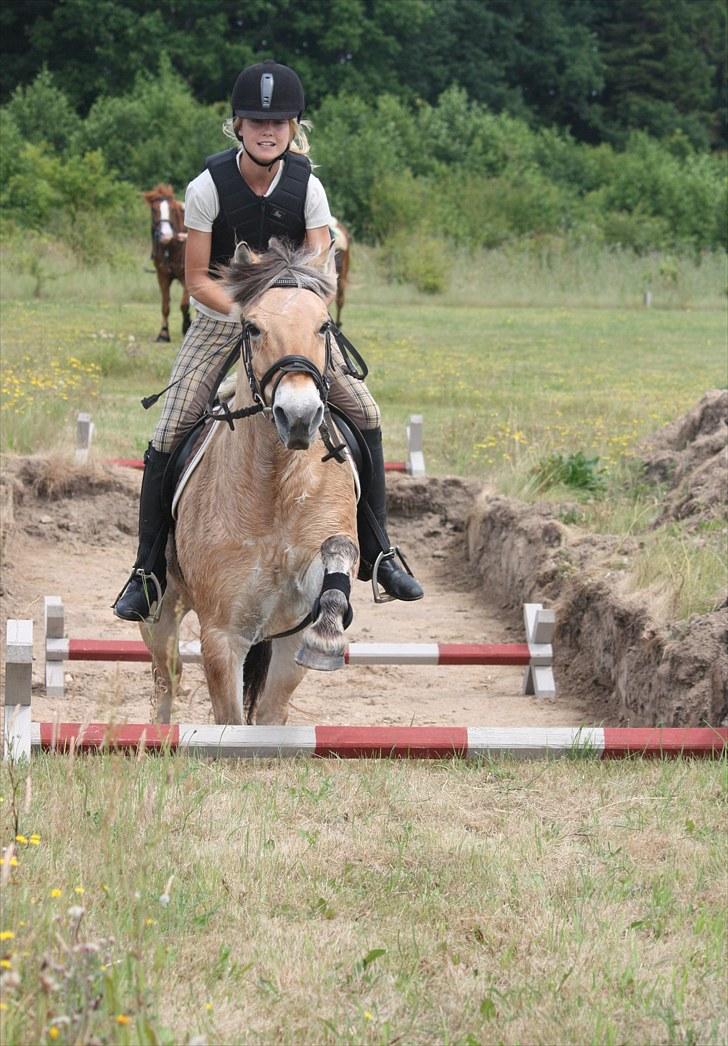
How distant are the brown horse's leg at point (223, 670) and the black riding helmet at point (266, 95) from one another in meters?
2.16

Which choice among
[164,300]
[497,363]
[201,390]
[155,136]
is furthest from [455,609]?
[155,136]

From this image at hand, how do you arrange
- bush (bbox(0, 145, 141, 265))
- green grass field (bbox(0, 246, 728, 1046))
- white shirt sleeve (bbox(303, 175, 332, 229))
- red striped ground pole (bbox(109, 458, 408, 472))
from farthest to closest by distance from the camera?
bush (bbox(0, 145, 141, 265)) < red striped ground pole (bbox(109, 458, 408, 472)) < white shirt sleeve (bbox(303, 175, 332, 229)) < green grass field (bbox(0, 246, 728, 1046))

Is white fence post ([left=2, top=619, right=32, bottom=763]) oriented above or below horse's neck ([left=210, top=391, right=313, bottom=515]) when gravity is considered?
below

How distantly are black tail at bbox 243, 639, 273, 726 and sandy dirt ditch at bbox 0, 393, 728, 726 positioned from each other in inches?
15.1

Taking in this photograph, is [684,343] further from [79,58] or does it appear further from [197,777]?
[79,58]

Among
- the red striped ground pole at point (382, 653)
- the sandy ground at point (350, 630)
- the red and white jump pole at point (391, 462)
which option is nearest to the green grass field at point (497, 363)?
the red and white jump pole at point (391, 462)

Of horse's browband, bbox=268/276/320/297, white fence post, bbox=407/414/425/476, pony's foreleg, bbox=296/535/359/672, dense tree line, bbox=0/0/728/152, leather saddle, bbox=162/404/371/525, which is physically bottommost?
white fence post, bbox=407/414/425/476

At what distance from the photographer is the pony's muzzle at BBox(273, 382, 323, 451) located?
5.36 m

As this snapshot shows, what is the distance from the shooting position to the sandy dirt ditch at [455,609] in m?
7.90

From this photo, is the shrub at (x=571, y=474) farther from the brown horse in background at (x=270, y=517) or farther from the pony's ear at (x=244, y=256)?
the pony's ear at (x=244, y=256)

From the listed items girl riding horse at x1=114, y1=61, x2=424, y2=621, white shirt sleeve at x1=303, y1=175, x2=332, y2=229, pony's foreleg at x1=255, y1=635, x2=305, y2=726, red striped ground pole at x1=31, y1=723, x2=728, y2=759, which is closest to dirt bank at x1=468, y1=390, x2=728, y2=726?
red striped ground pole at x1=31, y1=723, x2=728, y2=759

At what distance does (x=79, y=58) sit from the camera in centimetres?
6006

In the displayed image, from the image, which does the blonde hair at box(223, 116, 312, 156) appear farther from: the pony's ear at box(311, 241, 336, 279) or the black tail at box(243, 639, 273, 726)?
the black tail at box(243, 639, 273, 726)

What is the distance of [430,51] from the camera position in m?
67.4
